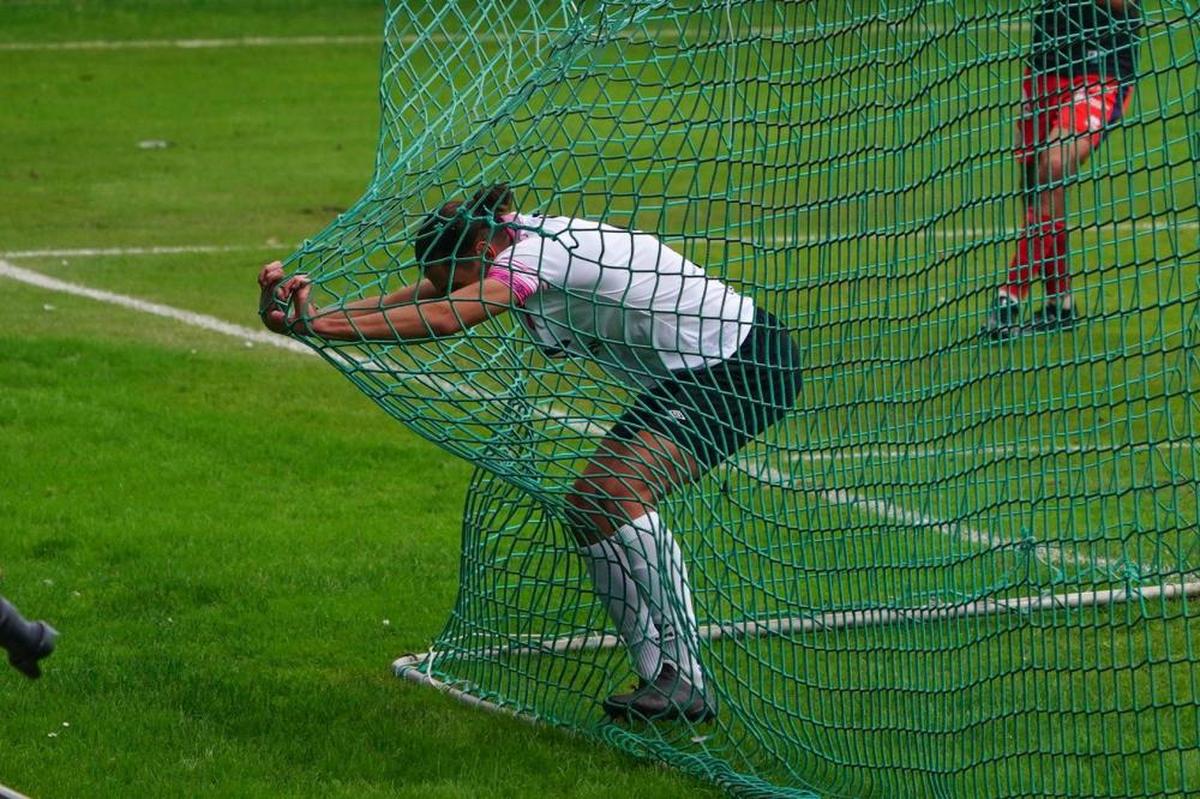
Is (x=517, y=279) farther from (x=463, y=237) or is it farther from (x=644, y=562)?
(x=644, y=562)

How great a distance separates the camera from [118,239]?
12.9 metres

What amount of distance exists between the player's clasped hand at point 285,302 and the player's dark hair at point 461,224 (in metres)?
0.31

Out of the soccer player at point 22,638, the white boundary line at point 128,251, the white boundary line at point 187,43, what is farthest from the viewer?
the white boundary line at point 187,43

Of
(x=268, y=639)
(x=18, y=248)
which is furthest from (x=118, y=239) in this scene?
(x=268, y=639)

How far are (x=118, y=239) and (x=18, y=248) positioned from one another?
64 centimetres

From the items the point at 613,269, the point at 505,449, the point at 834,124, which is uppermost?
the point at 834,124

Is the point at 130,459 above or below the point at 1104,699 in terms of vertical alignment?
above

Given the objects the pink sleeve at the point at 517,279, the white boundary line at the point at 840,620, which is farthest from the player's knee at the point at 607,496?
the pink sleeve at the point at 517,279

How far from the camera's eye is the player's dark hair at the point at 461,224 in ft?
17.0

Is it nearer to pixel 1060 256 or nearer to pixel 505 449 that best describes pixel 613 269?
pixel 505 449

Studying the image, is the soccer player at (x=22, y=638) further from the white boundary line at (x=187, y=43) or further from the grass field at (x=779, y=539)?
the white boundary line at (x=187, y=43)

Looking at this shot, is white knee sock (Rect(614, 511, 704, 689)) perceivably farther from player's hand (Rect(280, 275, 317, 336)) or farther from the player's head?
player's hand (Rect(280, 275, 317, 336))

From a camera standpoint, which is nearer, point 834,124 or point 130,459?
point 834,124

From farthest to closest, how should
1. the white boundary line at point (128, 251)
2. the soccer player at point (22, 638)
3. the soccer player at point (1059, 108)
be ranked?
the white boundary line at point (128, 251)
the soccer player at point (1059, 108)
the soccer player at point (22, 638)
